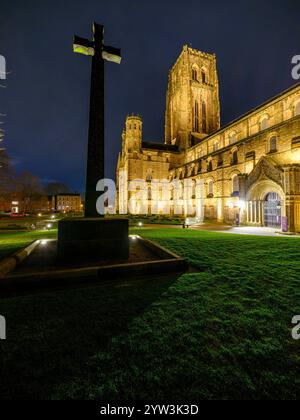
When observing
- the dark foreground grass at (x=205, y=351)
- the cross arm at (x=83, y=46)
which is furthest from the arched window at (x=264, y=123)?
the dark foreground grass at (x=205, y=351)

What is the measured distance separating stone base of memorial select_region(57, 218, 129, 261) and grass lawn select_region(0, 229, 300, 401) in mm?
1554

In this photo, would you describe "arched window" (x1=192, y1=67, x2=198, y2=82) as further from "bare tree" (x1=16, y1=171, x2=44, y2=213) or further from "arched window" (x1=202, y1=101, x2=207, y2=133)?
"bare tree" (x1=16, y1=171, x2=44, y2=213)

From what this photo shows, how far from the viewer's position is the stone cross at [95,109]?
256 inches

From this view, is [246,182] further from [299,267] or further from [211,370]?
[211,370]

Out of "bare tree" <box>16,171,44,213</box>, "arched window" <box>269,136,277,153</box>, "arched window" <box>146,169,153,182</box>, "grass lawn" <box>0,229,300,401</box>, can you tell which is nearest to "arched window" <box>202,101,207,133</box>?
"arched window" <box>146,169,153,182</box>

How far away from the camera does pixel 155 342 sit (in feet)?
8.36

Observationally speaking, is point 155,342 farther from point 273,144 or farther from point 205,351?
point 273,144

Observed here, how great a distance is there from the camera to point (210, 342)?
100.0 inches

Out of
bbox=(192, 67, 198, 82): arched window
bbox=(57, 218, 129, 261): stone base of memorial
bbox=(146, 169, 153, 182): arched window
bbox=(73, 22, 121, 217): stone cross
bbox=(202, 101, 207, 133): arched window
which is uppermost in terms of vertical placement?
bbox=(192, 67, 198, 82): arched window

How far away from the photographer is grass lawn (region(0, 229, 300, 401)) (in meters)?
1.87
